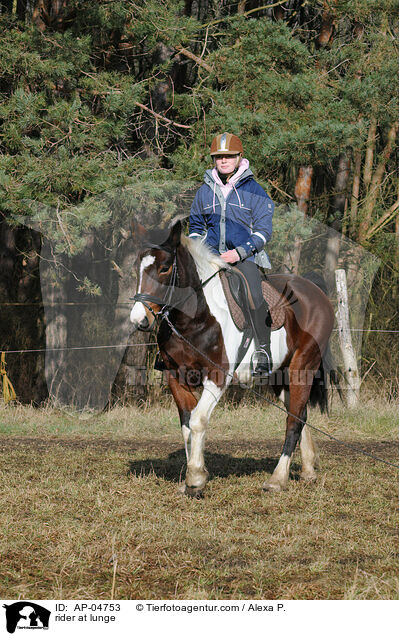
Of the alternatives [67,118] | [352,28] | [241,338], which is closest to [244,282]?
[241,338]

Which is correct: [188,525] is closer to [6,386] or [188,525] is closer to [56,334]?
[6,386]

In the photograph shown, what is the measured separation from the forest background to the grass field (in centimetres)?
414

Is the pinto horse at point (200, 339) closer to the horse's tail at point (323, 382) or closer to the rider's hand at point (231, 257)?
the rider's hand at point (231, 257)

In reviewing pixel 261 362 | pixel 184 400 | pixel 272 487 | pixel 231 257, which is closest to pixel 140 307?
pixel 231 257

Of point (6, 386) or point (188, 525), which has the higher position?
point (188, 525)

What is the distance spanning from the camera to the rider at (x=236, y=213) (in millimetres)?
5965

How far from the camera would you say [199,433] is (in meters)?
5.69

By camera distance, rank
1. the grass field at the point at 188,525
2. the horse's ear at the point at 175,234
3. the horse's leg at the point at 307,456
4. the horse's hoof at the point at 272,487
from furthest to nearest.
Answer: the horse's leg at the point at 307,456
the horse's hoof at the point at 272,487
the horse's ear at the point at 175,234
the grass field at the point at 188,525

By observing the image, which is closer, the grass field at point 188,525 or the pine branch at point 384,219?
the grass field at point 188,525

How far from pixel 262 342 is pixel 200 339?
0.70m

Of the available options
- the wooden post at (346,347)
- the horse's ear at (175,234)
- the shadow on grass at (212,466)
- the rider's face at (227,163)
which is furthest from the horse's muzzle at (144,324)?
the wooden post at (346,347)

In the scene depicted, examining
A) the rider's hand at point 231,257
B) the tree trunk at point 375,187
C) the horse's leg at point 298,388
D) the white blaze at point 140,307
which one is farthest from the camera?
the tree trunk at point 375,187

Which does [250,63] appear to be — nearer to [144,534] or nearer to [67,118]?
[67,118]
